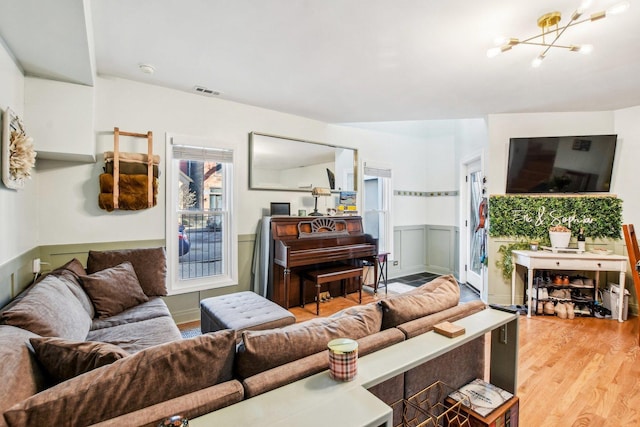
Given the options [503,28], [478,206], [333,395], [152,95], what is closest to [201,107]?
[152,95]

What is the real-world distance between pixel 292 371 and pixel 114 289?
2.08 meters

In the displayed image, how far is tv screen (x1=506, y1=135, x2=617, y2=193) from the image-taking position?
376 centimetres

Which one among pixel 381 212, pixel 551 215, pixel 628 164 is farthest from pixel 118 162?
pixel 628 164

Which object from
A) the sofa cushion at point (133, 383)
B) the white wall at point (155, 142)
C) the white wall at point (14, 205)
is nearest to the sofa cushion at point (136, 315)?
the white wall at point (14, 205)

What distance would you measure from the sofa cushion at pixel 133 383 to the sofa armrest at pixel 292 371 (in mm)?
115

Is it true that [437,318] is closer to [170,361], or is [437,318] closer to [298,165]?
[170,361]

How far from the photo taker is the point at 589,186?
3818 millimetres

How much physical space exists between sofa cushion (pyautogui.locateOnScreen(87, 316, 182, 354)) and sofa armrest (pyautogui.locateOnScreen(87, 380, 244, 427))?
3.75 feet

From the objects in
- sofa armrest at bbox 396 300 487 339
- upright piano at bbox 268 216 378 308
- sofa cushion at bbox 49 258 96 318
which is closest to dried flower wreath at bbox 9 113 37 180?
sofa cushion at bbox 49 258 96 318

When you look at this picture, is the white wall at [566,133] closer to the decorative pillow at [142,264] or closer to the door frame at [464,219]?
the door frame at [464,219]

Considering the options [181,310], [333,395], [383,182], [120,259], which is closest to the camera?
[333,395]

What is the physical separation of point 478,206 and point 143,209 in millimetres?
4631

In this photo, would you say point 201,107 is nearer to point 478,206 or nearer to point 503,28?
point 503,28

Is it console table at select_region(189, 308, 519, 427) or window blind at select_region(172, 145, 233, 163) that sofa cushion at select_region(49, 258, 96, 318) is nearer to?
window blind at select_region(172, 145, 233, 163)
